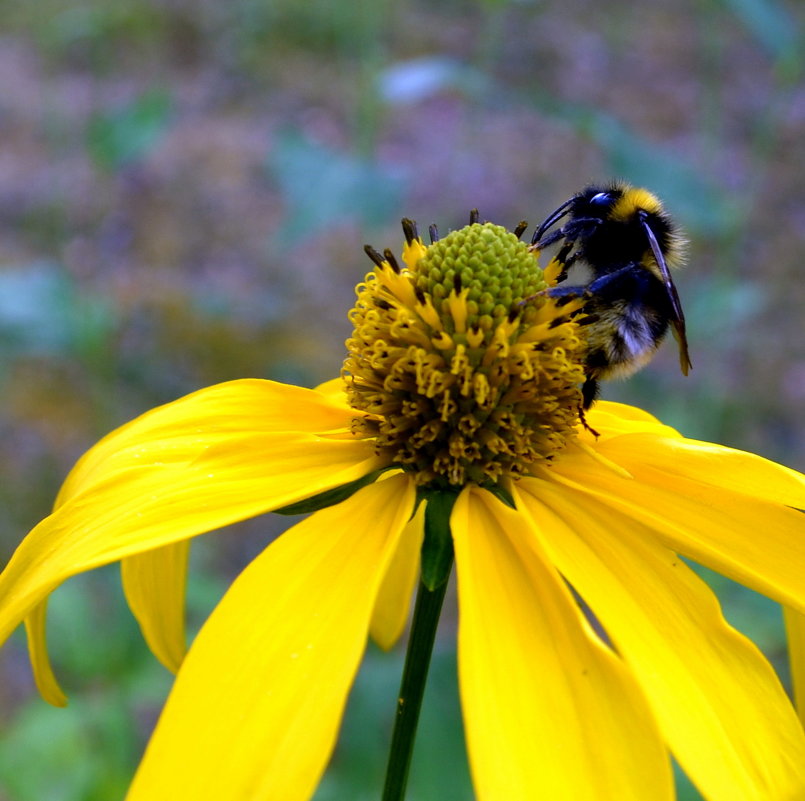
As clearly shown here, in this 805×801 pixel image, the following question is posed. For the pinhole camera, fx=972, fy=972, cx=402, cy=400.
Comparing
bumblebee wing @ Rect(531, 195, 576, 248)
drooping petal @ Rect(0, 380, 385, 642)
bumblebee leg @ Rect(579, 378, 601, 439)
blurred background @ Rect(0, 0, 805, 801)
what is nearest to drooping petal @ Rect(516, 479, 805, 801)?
bumblebee leg @ Rect(579, 378, 601, 439)

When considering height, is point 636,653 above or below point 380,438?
below

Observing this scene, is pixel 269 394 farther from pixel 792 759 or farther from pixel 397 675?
pixel 397 675

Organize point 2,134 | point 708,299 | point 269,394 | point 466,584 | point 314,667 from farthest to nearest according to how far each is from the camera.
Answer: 1. point 2,134
2. point 708,299
3. point 269,394
4. point 466,584
5. point 314,667

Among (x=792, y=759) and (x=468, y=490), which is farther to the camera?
(x=468, y=490)

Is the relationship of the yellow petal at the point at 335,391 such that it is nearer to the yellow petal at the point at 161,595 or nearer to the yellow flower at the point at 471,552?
the yellow flower at the point at 471,552

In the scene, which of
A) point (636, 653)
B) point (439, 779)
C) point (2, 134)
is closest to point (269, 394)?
point (636, 653)

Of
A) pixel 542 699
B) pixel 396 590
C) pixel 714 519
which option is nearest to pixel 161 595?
pixel 396 590

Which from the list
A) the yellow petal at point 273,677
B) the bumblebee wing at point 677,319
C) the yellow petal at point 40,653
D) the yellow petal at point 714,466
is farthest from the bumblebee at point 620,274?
the yellow petal at point 40,653
